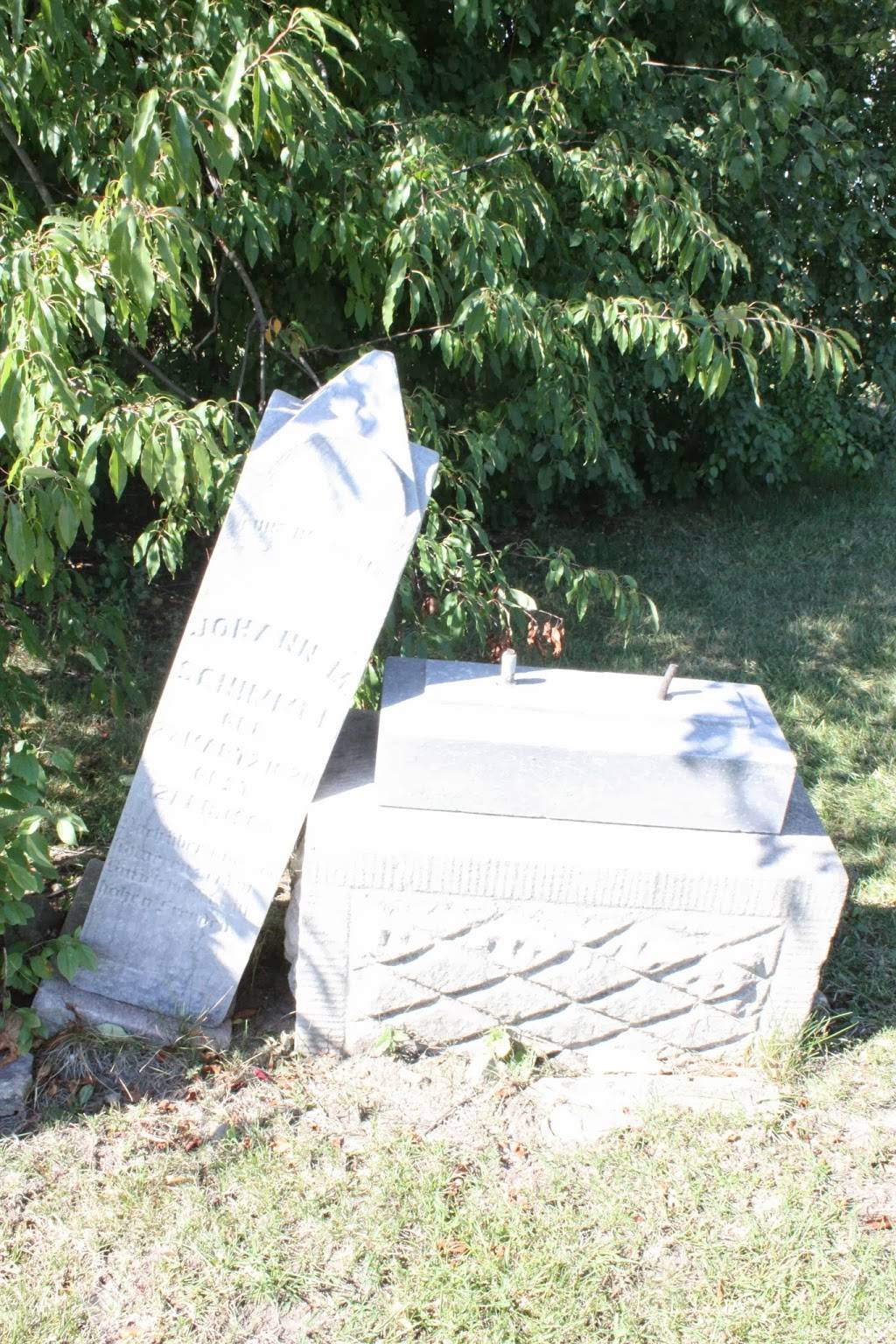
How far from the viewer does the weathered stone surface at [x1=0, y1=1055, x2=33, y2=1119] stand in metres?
2.55

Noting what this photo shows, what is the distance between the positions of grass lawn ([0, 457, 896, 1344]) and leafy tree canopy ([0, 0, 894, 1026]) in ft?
2.50

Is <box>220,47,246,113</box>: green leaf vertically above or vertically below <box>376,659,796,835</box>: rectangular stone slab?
above

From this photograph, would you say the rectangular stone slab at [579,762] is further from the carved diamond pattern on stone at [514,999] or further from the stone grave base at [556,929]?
the carved diamond pattern on stone at [514,999]

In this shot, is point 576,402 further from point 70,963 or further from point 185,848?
point 70,963

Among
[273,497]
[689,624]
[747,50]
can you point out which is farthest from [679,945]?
[747,50]

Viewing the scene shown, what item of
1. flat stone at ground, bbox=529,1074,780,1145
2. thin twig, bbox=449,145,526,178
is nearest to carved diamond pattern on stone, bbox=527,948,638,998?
flat stone at ground, bbox=529,1074,780,1145

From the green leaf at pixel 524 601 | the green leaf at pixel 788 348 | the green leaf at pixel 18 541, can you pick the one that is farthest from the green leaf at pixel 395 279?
the green leaf at pixel 18 541

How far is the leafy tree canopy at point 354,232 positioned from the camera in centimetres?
240

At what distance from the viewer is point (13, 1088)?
8.39 feet

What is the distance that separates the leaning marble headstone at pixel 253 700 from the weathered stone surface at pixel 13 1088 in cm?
18

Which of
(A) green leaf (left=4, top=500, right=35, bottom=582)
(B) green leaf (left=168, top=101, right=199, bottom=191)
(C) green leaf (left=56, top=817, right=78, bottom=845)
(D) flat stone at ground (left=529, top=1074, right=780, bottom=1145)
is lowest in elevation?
(D) flat stone at ground (left=529, top=1074, right=780, bottom=1145)

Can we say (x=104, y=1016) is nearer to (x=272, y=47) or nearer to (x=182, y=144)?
(x=182, y=144)

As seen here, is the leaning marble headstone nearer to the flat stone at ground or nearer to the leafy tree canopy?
the leafy tree canopy

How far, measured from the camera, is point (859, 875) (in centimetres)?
370
